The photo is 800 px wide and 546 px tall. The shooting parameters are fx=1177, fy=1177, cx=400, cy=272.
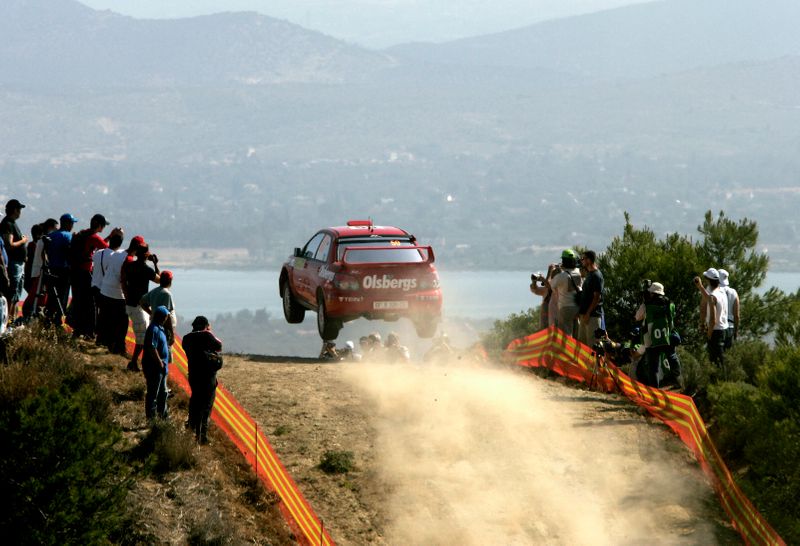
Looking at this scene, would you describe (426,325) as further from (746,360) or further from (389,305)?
(746,360)

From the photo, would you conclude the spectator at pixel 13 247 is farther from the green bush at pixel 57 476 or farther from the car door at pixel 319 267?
the car door at pixel 319 267

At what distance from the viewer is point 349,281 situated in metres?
20.2

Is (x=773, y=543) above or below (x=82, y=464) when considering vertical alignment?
below

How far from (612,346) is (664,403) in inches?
53.5

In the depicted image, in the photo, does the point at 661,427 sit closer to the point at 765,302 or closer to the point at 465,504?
the point at 465,504

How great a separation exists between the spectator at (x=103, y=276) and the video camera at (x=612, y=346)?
674 centimetres

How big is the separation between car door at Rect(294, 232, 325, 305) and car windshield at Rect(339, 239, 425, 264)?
0.92 meters

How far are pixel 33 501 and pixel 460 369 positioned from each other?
9.32 meters

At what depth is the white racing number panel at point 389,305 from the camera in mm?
20297

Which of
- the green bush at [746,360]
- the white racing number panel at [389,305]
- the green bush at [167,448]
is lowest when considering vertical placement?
the green bush at [167,448]

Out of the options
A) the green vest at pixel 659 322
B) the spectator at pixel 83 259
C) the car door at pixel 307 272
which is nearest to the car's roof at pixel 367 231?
the car door at pixel 307 272

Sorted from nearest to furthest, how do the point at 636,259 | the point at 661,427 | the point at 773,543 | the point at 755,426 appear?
the point at 773,543, the point at 755,426, the point at 661,427, the point at 636,259

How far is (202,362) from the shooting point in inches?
507

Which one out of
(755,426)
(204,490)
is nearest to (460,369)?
(755,426)
